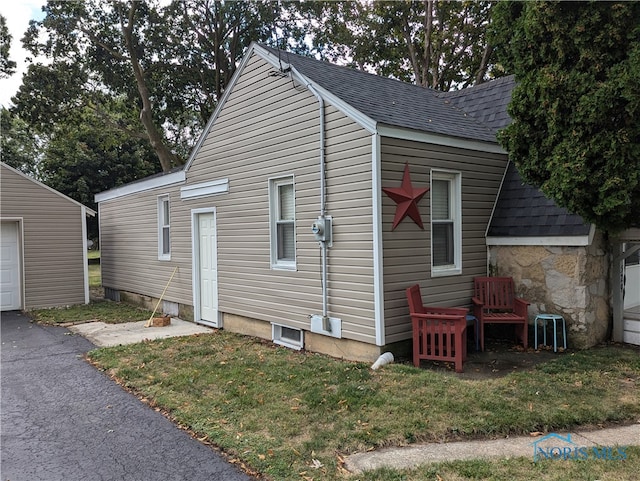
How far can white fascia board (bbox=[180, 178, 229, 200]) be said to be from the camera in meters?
8.70

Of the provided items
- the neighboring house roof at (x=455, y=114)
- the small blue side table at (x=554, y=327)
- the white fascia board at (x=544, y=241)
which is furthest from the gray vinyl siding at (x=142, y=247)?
the small blue side table at (x=554, y=327)

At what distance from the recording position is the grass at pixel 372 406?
330 centimetres

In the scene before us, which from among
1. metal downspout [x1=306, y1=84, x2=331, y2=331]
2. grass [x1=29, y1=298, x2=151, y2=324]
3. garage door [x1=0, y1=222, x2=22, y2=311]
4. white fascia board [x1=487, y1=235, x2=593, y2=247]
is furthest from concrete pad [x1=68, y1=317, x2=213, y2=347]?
white fascia board [x1=487, y1=235, x2=593, y2=247]

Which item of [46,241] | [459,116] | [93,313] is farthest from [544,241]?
[46,241]

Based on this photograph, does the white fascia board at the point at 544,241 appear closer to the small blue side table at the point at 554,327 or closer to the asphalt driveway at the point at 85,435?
the small blue side table at the point at 554,327

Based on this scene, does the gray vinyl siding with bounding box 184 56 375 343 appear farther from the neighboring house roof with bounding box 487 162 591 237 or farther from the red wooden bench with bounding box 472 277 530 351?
the neighboring house roof with bounding box 487 162 591 237

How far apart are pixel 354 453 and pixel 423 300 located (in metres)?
3.12

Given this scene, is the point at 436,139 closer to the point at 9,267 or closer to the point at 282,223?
the point at 282,223

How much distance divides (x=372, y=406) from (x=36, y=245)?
11.3 meters

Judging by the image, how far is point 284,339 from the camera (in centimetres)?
744

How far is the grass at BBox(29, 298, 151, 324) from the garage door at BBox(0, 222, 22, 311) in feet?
2.68

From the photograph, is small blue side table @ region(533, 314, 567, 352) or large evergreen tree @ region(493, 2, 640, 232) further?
small blue side table @ region(533, 314, 567, 352)

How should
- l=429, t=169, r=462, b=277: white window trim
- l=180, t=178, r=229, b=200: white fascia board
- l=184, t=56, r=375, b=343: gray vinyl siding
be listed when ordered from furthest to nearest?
l=180, t=178, r=229, b=200: white fascia board → l=429, t=169, r=462, b=277: white window trim → l=184, t=56, r=375, b=343: gray vinyl siding

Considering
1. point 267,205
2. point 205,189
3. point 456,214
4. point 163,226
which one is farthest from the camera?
point 163,226
